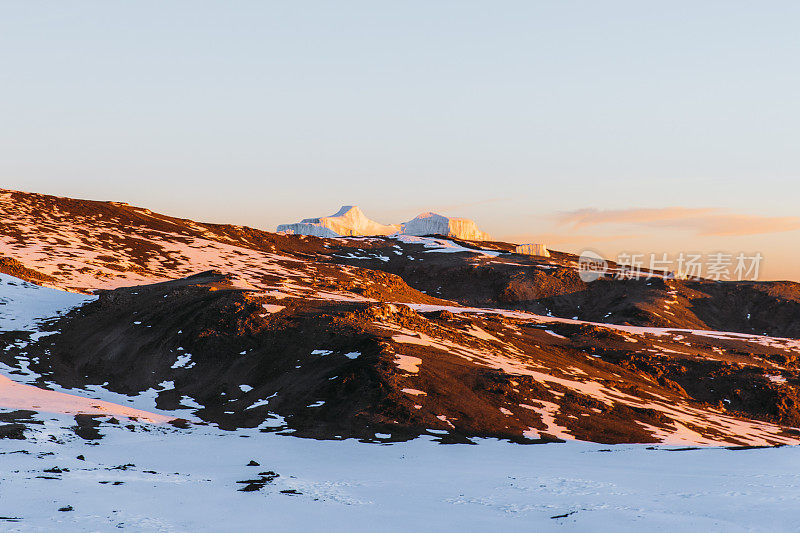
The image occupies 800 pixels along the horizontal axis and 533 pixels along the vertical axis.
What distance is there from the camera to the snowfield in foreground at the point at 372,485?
2509 centimetres

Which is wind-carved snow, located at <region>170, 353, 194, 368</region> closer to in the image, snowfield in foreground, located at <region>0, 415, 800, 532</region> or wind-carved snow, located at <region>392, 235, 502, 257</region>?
snowfield in foreground, located at <region>0, 415, 800, 532</region>

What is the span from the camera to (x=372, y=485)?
3189 centimetres

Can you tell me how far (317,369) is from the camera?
53.6 metres

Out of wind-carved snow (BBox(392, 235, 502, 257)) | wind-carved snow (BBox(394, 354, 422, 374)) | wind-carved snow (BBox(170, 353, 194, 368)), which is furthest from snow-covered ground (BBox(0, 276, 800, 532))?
wind-carved snow (BBox(392, 235, 502, 257))

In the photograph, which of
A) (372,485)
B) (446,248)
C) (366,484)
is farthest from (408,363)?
(446,248)

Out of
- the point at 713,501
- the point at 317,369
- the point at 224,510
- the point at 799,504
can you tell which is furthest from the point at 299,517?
the point at 317,369

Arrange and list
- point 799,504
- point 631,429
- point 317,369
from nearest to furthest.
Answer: point 799,504
point 631,429
point 317,369

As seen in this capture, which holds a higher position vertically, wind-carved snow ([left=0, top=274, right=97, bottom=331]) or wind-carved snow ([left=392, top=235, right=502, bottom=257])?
wind-carved snow ([left=392, top=235, right=502, bottom=257])

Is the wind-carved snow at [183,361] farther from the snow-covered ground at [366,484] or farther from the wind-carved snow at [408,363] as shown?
the wind-carved snow at [408,363]

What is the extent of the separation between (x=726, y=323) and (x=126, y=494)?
138839 mm

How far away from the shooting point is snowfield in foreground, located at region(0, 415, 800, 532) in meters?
25.1

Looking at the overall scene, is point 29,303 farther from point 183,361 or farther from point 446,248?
point 446,248

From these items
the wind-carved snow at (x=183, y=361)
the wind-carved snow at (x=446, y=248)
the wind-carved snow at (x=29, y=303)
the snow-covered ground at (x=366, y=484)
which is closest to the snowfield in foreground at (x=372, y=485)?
the snow-covered ground at (x=366, y=484)

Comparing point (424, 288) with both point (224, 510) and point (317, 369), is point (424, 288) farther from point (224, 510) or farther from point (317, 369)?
point (224, 510)
